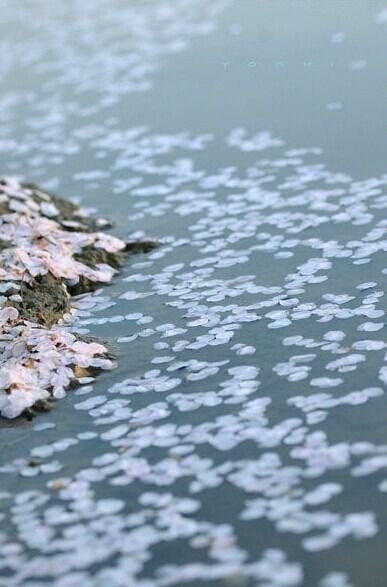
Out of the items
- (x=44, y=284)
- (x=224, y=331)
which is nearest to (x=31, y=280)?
(x=44, y=284)

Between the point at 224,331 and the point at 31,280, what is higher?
the point at 31,280

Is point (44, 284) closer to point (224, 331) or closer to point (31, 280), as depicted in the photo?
point (31, 280)

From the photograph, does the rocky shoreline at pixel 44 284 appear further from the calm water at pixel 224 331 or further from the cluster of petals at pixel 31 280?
the calm water at pixel 224 331

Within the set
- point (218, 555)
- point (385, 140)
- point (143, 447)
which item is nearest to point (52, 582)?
point (218, 555)

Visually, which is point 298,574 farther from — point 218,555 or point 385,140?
point 385,140

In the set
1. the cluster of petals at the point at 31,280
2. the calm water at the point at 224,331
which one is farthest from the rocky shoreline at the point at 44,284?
the calm water at the point at 224,331

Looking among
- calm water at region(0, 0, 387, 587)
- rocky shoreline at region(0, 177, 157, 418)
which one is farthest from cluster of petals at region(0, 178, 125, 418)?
calm water at region(0, 0, 387, 587)
